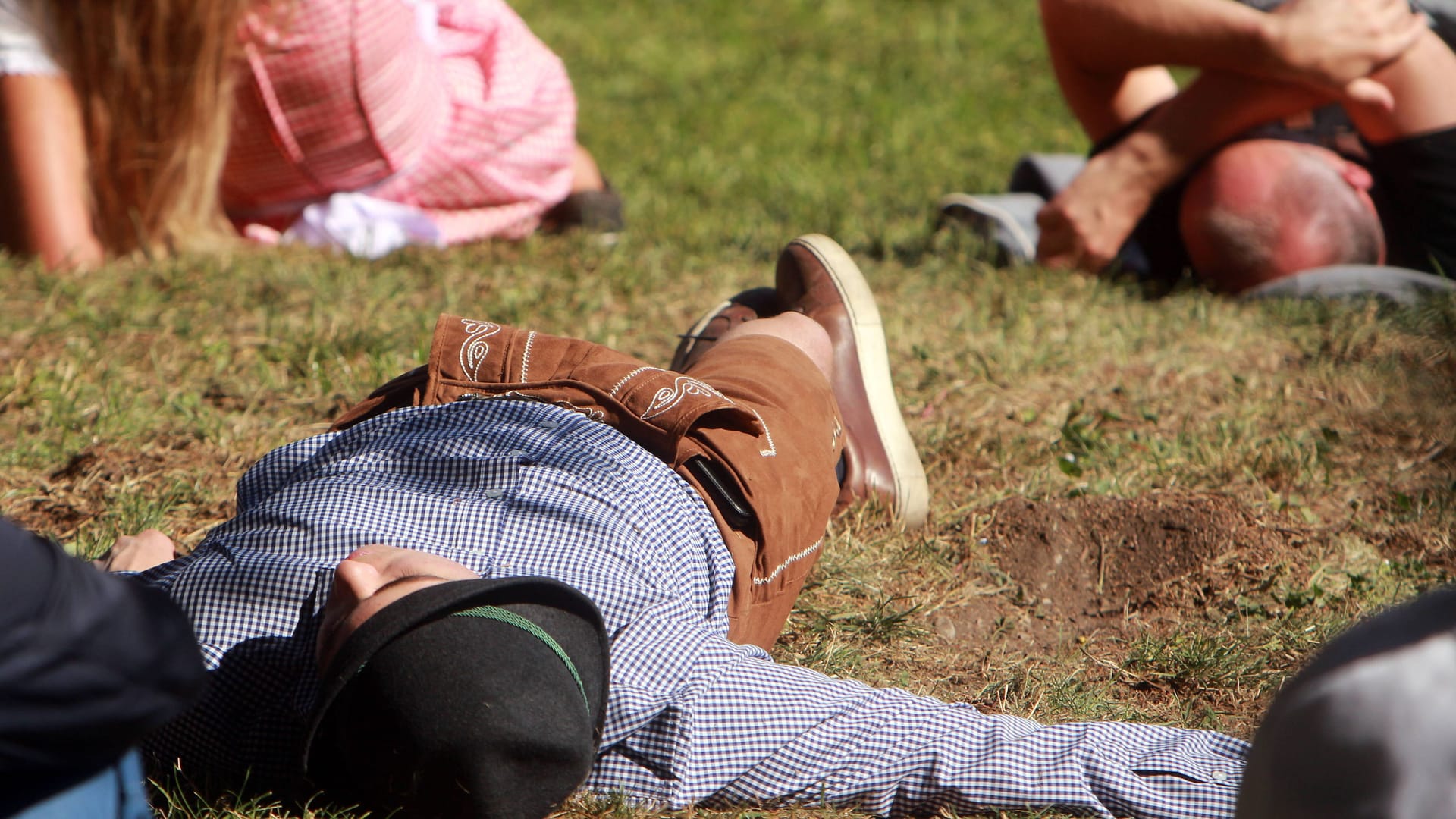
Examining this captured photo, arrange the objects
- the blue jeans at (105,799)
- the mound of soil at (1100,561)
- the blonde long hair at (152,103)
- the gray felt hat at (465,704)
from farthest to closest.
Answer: the blonde long hair at (152,103) < the mound of soil at (1100,561) < the gray felt hat at (465,704) < the blue jeans at (105,799)

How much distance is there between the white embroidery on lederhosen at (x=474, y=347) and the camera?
75.1 inches

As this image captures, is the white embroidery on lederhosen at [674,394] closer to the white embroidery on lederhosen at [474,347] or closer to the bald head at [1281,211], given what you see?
the white embroidery on lederhosen at [474,347]

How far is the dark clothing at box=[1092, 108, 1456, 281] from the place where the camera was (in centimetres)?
319

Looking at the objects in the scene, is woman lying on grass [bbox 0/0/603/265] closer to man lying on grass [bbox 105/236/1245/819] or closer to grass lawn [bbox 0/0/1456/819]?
grass lawn [bbox 0/0/1456/819]

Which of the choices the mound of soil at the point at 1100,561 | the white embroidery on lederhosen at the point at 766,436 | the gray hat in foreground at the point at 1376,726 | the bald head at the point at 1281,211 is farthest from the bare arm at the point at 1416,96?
the gray hat in foreground at the point at 1376,726

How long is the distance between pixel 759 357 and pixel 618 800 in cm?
82

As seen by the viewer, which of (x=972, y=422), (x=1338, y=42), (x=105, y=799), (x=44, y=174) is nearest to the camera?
(x=105, y=799)

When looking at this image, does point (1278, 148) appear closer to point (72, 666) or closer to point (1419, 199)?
point (1419, 199)

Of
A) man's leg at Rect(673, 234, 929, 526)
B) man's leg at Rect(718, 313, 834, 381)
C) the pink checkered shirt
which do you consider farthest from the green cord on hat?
the pink checkered shirt

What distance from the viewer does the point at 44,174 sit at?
324 cm

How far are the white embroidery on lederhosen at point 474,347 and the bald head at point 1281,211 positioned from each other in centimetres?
208

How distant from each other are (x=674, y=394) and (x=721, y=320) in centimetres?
72

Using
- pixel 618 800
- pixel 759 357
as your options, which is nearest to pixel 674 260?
pixel 759 357

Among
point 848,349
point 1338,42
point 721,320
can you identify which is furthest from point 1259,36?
point 721,320
